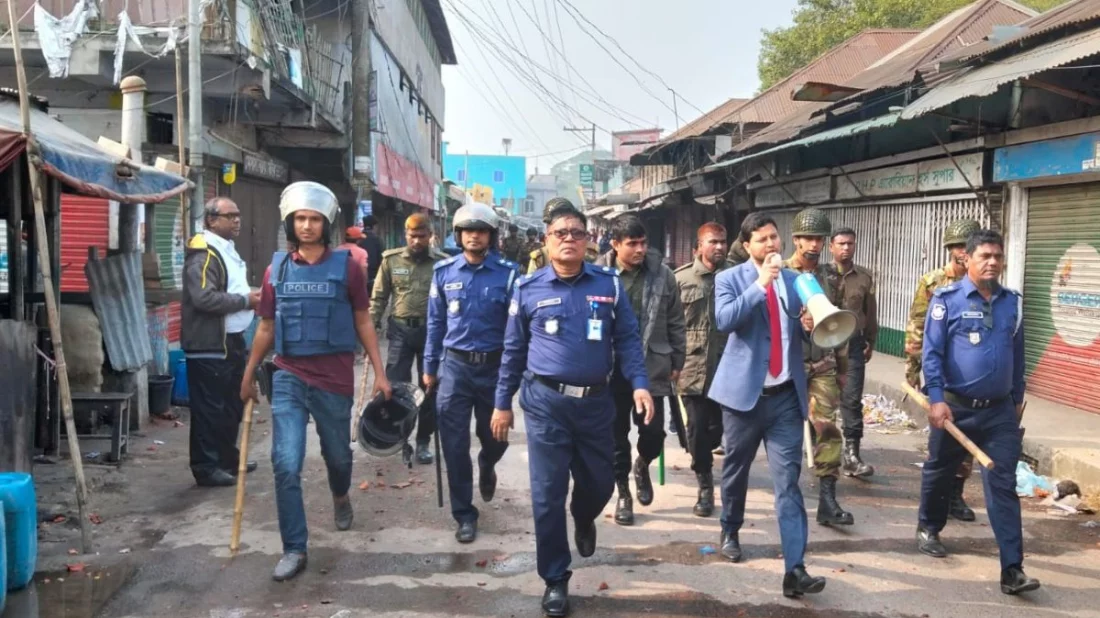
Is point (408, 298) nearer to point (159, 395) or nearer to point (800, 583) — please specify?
point (159, 395)

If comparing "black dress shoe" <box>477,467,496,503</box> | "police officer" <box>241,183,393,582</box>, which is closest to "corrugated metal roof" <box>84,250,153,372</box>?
"police officer" <box>241,183,393,582</box>

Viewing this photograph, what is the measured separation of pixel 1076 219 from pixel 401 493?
7.03 metres

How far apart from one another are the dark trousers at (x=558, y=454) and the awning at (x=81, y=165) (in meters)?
3.06

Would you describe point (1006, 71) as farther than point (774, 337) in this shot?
Yes

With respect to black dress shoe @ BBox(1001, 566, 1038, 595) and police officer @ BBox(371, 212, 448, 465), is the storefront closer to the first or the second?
black dress shoe @ BBox(1001, 566, 1038, 595)

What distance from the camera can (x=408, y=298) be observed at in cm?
702

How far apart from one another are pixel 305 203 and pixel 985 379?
3543 mm

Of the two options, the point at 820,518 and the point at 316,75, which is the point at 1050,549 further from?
the point at 316,75

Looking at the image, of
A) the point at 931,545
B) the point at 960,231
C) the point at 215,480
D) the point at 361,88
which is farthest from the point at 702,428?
the point at 361,88

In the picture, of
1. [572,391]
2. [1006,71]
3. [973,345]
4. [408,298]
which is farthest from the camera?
[1006,71]

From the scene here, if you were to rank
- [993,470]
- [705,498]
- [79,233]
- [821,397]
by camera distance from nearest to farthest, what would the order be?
[993,470] → [821,397] → [705,498] → [79,233]

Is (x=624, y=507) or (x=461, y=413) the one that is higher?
(x=461, y=413)

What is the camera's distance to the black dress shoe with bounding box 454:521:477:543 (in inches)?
204

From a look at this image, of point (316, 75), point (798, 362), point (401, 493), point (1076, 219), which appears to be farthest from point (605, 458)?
point (316, 75)
